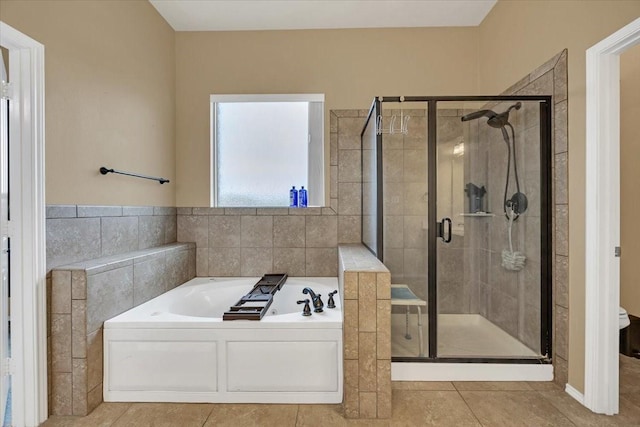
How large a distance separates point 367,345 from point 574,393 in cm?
125

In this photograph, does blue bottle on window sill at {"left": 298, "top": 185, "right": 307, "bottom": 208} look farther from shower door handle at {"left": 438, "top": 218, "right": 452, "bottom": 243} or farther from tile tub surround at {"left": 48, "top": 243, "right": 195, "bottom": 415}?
tile tub surround at {"left": 48, "top": 243, "right": 195, "bottom": 415}

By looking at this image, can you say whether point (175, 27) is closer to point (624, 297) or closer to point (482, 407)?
point (482, 407)

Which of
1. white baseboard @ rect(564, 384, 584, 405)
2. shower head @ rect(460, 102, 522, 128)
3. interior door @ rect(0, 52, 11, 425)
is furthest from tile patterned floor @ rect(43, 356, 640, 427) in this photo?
shower head @ rect(460, 102, 522, 128)

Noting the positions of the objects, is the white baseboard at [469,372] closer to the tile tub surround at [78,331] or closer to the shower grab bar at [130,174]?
the tile tub surround at [78,331]

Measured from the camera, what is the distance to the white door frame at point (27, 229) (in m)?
1.58

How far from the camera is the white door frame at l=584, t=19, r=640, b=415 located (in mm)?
1658

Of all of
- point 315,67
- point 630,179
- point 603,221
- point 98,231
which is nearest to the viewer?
point 603,221

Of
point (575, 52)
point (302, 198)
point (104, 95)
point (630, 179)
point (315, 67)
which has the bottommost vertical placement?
point (302, 198)

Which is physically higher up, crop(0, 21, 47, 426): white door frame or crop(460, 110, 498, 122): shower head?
crop(460, 110, 498, 122): shower head

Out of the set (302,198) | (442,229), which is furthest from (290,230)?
(442,229)

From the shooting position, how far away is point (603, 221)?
1675mm

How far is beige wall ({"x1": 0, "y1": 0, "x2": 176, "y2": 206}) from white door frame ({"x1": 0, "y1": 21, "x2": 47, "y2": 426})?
81mm

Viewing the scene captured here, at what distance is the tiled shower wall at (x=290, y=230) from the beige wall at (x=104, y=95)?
0.46 metres

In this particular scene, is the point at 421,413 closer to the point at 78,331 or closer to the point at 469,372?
the point at 469,372
